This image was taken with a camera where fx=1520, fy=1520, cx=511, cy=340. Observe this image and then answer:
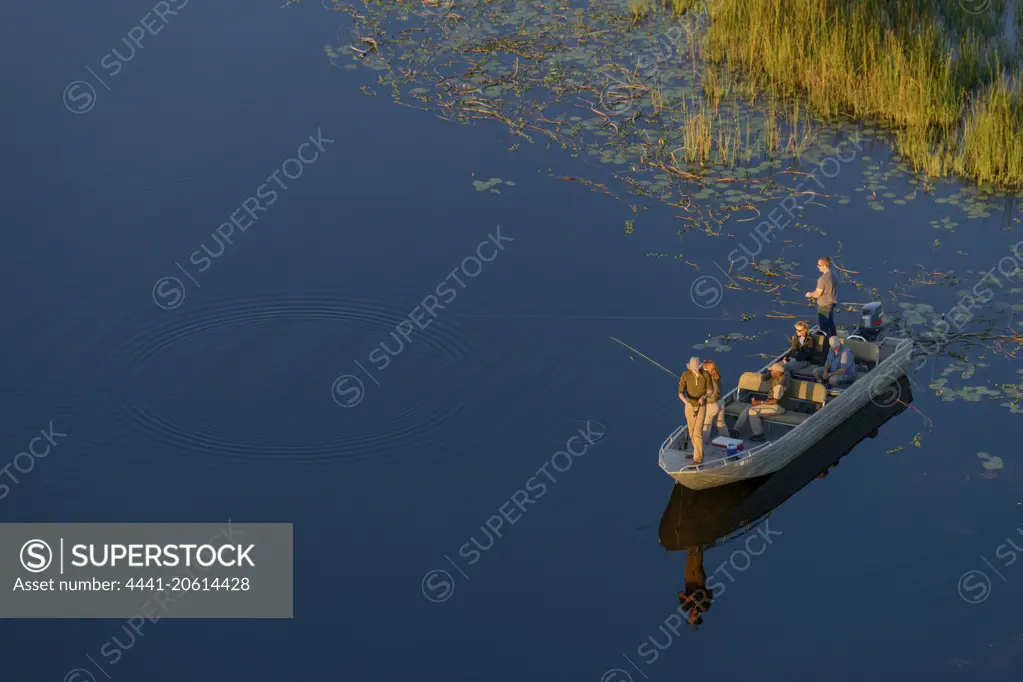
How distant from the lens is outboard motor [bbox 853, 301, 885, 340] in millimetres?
21547

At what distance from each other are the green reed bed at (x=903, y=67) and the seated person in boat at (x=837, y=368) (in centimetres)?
869

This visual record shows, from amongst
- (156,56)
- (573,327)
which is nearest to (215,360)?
(573,327)

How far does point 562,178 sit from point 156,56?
11.6 m

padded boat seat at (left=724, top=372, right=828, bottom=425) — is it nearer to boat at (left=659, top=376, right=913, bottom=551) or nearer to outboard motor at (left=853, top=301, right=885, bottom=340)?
boat at (left=659, top=376, right=913, bottom=551)

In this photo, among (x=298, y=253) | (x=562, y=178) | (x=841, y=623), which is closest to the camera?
(x=841, y=623)

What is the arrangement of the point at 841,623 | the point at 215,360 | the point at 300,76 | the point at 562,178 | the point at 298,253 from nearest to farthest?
the point at 841,623 < the point at 215,360 < the point at 298,253 < the point at 562,178 < the point at 300,76

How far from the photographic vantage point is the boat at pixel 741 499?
1825 cm

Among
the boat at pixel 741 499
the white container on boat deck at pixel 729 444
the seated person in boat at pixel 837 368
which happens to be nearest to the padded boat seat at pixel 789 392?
the seated person in boat at pixel 837 368

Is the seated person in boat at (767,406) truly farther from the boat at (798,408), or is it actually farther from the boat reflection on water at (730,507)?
the boat reflection on water at (730,507)

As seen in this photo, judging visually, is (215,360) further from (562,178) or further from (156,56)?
(156,56)

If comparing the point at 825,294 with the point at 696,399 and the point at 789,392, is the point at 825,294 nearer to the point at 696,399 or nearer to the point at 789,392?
the point at 789,392

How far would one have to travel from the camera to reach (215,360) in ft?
71.7

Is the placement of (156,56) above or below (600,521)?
below

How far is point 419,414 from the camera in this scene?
20.5m
